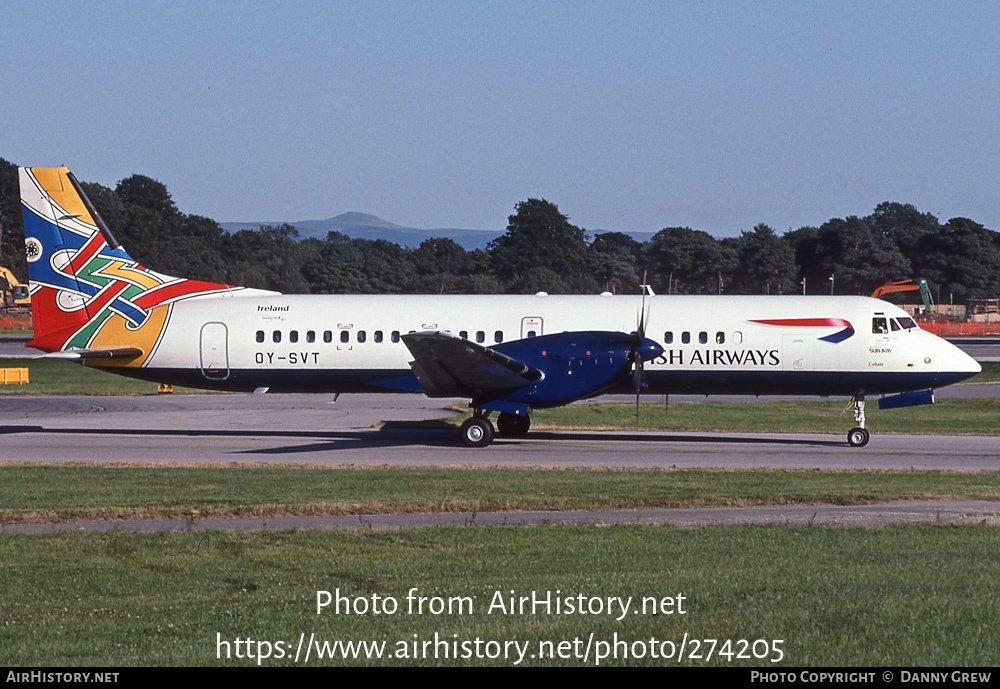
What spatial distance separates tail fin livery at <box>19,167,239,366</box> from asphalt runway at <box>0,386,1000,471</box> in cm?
265

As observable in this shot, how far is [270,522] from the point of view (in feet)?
54.1

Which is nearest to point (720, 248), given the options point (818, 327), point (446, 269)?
point (446, 269)

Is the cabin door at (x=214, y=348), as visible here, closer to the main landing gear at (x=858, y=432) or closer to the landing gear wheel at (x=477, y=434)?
the landing gear wheel at (x=477, y=434)

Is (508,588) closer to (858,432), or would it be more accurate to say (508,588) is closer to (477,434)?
(477,434)

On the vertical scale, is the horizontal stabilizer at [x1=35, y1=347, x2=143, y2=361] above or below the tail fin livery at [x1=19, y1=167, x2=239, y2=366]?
below

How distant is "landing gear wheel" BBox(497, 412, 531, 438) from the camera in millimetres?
30177

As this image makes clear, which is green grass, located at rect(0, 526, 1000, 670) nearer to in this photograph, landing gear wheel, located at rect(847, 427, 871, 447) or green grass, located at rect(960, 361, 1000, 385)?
landing gear wheel, located at rect(847, 427, 871, 447)

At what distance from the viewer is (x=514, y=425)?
30.2 metres

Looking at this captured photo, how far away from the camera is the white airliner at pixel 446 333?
28.0 metres

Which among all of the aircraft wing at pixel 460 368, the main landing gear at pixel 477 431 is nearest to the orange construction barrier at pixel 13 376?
the aircraft wing at pixel 460 368

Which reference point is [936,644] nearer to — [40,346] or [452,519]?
[452,519]

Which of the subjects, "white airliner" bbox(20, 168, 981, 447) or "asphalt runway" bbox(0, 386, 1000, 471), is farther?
"white airliner" bbox(20, 168, 981, 447)

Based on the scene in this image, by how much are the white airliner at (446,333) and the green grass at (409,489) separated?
5.29 m

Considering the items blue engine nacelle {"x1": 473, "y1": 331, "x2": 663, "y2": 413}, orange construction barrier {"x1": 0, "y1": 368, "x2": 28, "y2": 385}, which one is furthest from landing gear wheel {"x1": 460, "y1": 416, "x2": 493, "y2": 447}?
orange construction barrier {"x1": 0, "y1": 368, "x2": 28, "y2": 385}
